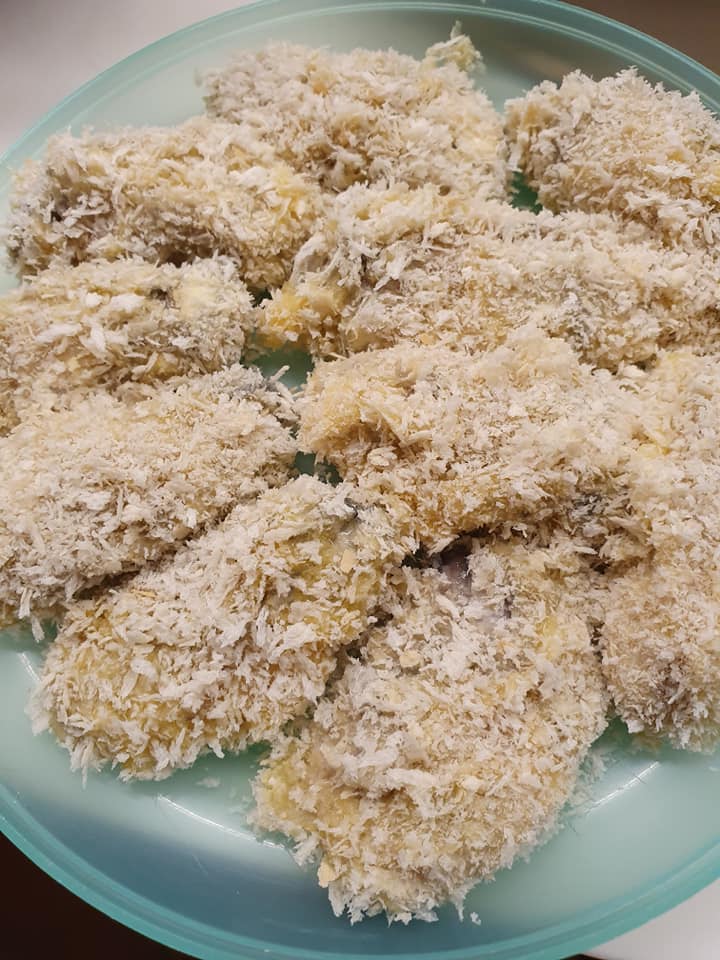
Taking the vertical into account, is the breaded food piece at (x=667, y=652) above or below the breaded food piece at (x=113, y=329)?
below

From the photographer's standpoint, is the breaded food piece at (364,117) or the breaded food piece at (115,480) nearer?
the breaded food piece at (115,480)

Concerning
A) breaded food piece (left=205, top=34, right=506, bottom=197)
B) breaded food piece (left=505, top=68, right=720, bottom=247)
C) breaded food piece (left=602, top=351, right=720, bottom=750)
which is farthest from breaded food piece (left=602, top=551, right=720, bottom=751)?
breaded food piece (left=205, top=34, right=506, bottom=197)

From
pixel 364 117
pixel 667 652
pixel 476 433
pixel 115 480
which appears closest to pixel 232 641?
pixel 115 480

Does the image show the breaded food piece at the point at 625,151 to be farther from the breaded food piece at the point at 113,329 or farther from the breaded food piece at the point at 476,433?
the breaded food piece at the point at 113,329

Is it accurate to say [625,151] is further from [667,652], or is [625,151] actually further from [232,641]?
[232,641]

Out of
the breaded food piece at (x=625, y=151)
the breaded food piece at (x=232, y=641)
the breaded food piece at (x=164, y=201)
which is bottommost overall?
the breaded food piece at (x=232, y=641)

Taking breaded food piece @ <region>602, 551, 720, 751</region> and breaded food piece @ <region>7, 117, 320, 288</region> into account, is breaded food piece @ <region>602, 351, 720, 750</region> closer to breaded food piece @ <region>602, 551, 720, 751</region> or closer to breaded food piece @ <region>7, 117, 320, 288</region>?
breaded food piece @ <region>602, 551, 720, 751</region>

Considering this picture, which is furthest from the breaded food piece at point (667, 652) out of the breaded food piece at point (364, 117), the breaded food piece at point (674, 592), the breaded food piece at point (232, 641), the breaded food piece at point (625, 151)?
the breaded food piece at point (364, 117)
